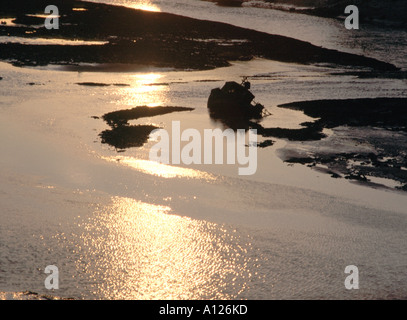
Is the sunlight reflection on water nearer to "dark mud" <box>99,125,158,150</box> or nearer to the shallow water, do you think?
the shallow water

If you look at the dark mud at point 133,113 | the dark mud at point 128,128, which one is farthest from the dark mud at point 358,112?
the dark mud at point 128,128

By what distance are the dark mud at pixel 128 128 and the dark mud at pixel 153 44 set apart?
472 inches

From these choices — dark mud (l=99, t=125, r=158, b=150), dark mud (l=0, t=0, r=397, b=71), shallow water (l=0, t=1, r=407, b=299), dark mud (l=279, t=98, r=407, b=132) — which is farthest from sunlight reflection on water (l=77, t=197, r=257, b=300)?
dark mud (l=0, t=0, r=397, b=71)

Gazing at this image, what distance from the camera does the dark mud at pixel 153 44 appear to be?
4056cm

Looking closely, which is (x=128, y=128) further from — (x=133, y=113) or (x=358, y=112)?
(x=358, y=112)

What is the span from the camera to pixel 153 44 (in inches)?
1845

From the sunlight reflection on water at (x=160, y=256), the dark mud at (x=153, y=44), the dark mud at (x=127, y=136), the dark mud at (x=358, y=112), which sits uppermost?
the dark mud at (x=153, y=44)

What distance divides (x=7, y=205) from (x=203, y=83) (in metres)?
19.0

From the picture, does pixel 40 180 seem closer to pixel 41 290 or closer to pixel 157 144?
pixel 157 144

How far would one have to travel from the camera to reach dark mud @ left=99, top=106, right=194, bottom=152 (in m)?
22.4

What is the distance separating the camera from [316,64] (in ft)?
138

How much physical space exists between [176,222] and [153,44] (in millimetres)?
32714

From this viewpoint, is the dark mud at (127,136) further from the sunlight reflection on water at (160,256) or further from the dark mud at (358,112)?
the dark mud at (358,112)

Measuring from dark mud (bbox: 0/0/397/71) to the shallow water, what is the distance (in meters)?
14.1
